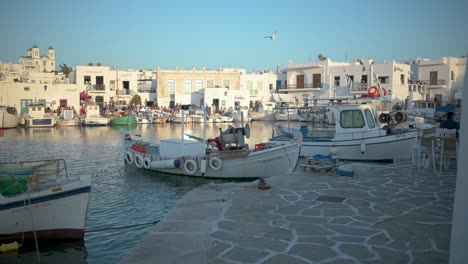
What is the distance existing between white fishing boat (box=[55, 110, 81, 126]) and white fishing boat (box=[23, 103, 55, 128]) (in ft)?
4.06

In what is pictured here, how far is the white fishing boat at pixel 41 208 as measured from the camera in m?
8.20

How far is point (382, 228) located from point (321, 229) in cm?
102

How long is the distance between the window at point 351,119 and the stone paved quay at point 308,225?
294 inches

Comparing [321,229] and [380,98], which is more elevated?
[380,98]

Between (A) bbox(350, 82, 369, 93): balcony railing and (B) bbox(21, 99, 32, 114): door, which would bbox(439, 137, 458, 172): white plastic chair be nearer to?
(A) bbox(350, 82, 369, 93): balcony railing

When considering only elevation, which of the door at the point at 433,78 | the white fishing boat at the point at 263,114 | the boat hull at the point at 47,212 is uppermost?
the door at the point at 433,78

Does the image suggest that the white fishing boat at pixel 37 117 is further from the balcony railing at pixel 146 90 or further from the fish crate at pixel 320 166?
the fish crate at pixel 320 166

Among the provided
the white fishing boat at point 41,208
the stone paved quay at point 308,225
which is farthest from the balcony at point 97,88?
the stone paved quay at point 308,225

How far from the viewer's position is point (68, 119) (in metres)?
48.9

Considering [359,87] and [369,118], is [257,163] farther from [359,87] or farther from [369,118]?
[359,87]

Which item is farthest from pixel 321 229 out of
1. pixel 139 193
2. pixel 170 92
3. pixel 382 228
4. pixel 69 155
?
pixel 170 92

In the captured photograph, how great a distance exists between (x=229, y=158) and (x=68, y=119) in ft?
128

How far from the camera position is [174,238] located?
6520 millimetres

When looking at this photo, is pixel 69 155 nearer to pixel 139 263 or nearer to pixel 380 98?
pixel 380 98
